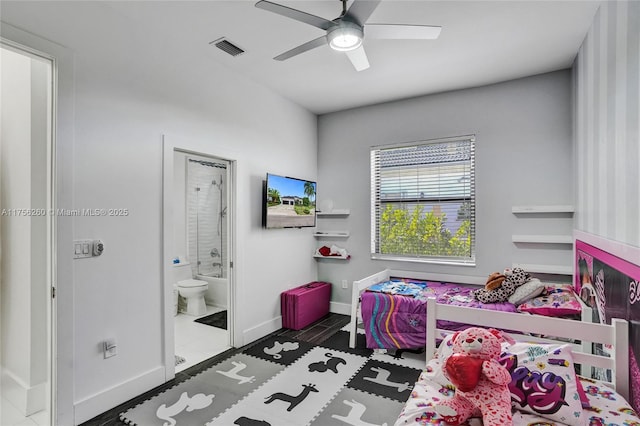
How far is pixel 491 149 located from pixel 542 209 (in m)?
0.82

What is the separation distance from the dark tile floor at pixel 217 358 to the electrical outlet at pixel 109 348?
37 cm

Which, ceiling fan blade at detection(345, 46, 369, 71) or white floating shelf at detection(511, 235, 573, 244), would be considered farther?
white floating shelf at detection(511, 235, 573, 244)

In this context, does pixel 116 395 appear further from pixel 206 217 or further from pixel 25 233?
pixel 206 217

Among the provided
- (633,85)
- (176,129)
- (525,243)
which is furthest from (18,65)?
(525,243)

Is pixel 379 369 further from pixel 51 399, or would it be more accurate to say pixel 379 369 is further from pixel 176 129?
pixel 176 129

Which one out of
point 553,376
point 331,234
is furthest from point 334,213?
point 553,376

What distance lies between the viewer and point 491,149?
359 cm

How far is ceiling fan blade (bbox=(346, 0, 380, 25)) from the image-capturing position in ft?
5.83

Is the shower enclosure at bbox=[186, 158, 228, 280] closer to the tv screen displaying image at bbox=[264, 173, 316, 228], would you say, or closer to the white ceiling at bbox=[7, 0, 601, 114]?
the tv screen displaying image at bbox=[264, 173, 316, 228]

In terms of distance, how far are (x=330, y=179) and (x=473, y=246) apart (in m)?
2.04

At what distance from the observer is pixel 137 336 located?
2.42 meters

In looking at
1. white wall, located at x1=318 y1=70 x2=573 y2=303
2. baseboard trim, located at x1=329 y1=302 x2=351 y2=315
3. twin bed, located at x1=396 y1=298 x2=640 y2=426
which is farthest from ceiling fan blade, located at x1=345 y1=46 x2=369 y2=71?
baseboard trim, located at x1=329 y1=302 x2=351 y2=315

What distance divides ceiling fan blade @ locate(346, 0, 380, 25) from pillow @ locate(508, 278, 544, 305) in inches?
100.0

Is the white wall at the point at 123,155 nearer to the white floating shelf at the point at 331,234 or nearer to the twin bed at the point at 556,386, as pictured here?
the white floating shelf at the point at 331,234
